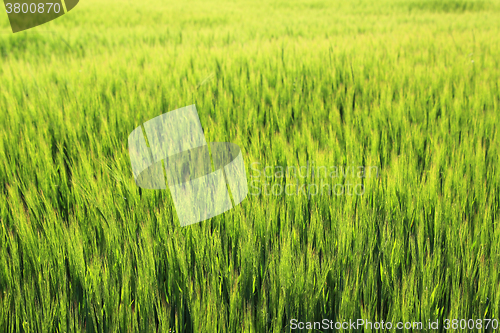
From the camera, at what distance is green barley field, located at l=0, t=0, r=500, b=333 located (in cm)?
65

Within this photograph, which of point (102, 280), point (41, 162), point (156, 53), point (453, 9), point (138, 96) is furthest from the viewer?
point (453, 9)

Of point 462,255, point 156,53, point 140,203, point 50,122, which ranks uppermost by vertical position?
point 156,53

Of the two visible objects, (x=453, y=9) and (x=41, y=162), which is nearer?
(x=41, y=162)

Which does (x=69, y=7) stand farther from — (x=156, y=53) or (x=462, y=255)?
(x=462, y=255)

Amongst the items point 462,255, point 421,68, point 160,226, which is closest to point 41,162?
point 160,226

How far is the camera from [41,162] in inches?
44.7

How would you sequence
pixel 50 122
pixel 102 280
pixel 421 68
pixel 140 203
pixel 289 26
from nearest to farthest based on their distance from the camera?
pixel 102 280 < pixel 140 203 < pixel 50 122 < pixel 421 68 < pixel 289 26

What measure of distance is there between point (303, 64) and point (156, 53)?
107 cm

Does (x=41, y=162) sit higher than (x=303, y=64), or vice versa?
(x=303, y=64)

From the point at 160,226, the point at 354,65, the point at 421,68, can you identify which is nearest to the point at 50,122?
the point at 160,226

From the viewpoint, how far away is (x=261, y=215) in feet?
2.62

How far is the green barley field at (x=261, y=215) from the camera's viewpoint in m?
0.65

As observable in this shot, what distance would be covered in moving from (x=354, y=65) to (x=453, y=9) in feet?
19.1

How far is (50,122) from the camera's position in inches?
57.3
